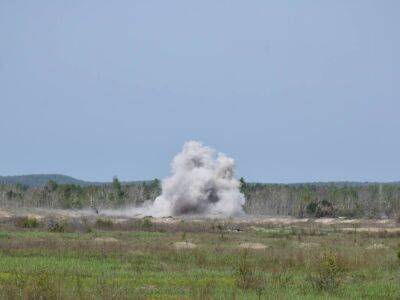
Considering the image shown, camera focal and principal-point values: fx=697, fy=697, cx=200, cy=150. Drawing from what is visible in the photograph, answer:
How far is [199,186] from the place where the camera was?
10750 cm

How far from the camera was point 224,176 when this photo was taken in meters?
112

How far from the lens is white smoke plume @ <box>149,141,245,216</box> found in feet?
355

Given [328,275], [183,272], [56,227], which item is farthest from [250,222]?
[328,275]

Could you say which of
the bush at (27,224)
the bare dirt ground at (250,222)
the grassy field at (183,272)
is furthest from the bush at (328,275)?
the bare dirt ground at (250,222)

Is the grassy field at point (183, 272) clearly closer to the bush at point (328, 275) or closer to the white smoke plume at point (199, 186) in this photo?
the bush at point (328, 275)

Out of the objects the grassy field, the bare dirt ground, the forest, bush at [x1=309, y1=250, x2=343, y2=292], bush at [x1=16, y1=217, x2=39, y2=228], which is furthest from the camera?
the forest

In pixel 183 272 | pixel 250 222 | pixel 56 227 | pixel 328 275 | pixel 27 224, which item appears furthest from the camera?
pixel 250 222

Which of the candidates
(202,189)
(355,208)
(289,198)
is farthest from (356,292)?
(289,198)

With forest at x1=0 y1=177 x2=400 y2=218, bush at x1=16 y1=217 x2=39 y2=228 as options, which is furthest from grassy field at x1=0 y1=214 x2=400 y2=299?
forest at x1=0 y1=177 x2=400 y2=218

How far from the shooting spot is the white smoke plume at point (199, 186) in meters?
108

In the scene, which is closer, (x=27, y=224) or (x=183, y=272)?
(x=183, y=272)

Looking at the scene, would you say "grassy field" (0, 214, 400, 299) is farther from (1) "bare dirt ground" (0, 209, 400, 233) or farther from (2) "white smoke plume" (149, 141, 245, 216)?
(2) "white smoke plume" (149, 141, 245, 216)

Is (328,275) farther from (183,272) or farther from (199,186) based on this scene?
(199,186)

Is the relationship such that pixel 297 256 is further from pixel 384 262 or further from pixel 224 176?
pixel 224 176
